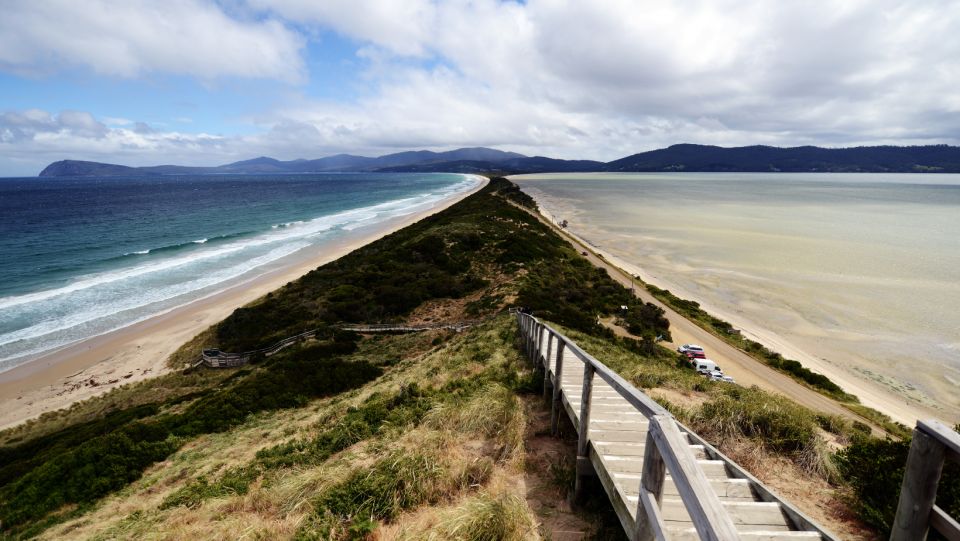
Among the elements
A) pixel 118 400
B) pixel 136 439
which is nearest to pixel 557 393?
pixel 136 439

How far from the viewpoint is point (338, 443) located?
7848 mm

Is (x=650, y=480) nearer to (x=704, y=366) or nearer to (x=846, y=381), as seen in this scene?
(x=704, y=366)

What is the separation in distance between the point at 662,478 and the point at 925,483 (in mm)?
1340

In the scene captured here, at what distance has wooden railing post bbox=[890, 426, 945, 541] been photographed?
7.45 ft

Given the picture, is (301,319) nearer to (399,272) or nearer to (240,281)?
(399,272)

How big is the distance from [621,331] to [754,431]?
60.7 feet

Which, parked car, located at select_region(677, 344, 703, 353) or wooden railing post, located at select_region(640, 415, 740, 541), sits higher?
wooden railing post, located at select_region(640, 415, 740, 541)

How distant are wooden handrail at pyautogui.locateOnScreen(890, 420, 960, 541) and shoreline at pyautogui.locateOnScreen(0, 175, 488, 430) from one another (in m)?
27.2

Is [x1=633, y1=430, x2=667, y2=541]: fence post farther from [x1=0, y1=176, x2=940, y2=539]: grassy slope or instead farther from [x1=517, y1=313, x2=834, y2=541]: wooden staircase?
[x1=0, y1=176, x2=940, y2=539]: grassy slope

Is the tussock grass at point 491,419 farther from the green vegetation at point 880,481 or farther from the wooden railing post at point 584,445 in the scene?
the green vegetation at point 880,481

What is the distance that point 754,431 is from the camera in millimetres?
6266

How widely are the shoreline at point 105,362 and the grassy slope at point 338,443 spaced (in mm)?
2348

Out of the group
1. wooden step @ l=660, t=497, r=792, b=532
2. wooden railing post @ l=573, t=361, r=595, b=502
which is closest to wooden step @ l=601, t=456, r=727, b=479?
wooden railing post @ l=573, t=361, r=595, b=502

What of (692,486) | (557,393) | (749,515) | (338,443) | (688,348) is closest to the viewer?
(692,486)
